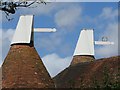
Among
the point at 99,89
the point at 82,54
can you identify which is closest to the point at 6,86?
the point at 99,89

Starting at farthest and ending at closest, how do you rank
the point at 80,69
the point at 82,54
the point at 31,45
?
the point at 82,54 < the point at 80,69 < the point at 31,45

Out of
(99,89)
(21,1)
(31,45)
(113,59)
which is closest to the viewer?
(21,1)

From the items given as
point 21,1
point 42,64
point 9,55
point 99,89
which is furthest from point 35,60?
point 21,1

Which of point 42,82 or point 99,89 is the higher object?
point 99,89

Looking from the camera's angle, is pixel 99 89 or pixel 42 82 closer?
pixel 99 89

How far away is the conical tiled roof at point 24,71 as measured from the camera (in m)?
18.2

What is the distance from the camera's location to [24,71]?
18844mm

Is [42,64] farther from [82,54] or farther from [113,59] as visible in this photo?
[82,54]

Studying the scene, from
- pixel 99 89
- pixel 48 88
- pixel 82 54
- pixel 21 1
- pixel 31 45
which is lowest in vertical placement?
pixel 82 54

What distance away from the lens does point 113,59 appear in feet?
64.5

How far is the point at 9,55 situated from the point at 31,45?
1276 millimetres

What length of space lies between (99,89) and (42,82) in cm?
846

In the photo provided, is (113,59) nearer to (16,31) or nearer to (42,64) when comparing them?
(42,64)

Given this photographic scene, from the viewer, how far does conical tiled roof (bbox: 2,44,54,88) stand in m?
18.2
